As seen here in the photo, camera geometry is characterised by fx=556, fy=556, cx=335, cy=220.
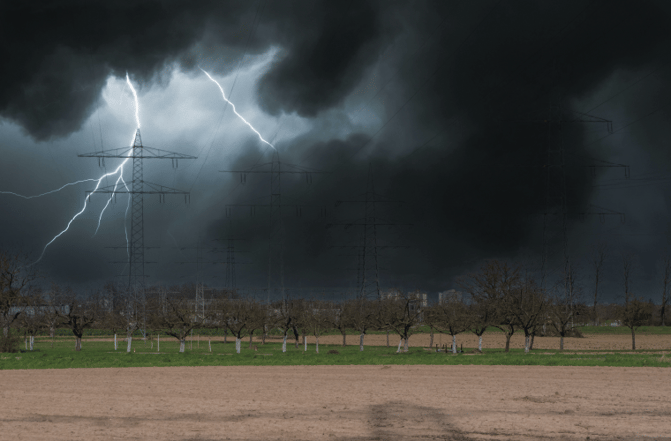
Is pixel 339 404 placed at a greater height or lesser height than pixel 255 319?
greater

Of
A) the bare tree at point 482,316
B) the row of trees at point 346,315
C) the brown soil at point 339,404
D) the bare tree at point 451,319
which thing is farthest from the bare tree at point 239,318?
the brown soil at point 339,404

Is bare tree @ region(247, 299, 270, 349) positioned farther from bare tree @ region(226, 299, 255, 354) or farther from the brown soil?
the brown soil

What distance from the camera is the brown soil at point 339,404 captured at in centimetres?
1861

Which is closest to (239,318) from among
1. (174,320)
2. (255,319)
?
(255,319)

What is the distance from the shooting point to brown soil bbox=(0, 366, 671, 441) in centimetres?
1861

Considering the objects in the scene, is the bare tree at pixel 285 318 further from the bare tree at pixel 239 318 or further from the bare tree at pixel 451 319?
the bare tree at pixel 451 319

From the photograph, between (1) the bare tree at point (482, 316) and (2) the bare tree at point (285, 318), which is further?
(2) the bare tree at point (285, 318)

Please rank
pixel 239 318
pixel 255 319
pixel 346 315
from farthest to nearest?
pixel 346 315
pixel 255 319
pixel 239 318

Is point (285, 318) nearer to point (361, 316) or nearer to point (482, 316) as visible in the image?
point (361, 316)

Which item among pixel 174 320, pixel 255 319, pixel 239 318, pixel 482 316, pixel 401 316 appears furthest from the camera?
pixel 255 319

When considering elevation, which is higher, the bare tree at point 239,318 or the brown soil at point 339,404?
the brown soil at point 339,404

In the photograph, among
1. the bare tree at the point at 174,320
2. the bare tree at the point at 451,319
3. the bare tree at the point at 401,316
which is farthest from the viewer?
the bare tree at the point at 174,320

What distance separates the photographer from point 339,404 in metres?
24.7

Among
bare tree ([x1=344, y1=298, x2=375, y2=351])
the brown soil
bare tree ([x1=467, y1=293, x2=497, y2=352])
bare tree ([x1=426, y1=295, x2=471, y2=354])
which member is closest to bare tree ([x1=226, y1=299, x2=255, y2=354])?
bare tree ([x1=344, y1=298, x2=375, y2=351])
